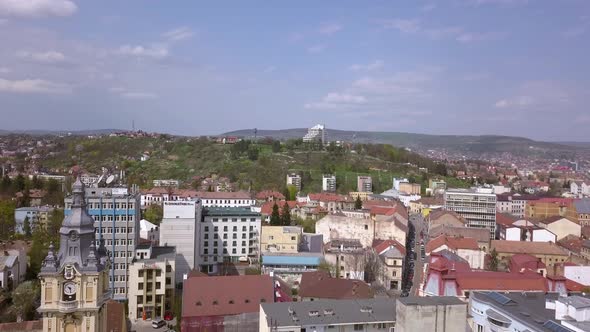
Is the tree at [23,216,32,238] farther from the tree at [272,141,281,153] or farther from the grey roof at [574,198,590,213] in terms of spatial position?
the grey roof at [574,198,590,213]

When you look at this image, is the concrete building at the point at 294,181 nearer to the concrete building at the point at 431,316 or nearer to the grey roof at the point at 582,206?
the grey roof at the point at 582,206

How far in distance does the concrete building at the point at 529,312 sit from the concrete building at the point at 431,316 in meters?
2.54

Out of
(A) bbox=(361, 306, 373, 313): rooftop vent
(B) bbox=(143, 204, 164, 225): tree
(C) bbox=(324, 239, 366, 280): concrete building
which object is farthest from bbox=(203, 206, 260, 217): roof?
(A) bbox=(361, 306, 373, 313): rooftop vent

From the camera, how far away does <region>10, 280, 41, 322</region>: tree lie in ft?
114

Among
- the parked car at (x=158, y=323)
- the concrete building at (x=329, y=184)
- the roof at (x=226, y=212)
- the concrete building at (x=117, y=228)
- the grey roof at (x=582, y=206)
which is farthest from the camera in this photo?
the concrete building at (x=329, y=184)

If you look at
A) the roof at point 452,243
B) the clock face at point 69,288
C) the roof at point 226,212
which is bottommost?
the roof at point 452,243

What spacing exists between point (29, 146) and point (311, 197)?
4307 inches

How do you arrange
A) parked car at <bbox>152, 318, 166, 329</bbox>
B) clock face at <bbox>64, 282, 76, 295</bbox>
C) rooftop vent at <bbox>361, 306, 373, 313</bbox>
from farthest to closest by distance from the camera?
parked car at <bbox>152, 318, 166, 329</bbox> → rooftop vent at <bbox>361, 306, 373, 313</bbox> → clock face at <bbox>64, 282, 76, 295</bbox>

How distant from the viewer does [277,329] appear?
86.3 feet

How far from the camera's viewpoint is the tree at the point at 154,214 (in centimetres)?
6562

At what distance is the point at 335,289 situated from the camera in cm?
3634

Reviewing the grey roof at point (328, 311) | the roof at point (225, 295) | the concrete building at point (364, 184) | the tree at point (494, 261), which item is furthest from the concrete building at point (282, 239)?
the concrete building at point (364, 184)

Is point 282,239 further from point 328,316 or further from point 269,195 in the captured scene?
point 269,195

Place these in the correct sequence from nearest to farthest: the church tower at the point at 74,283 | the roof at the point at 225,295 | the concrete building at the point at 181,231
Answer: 1. the church tower at the point at 74,283
2. the roof at the point at 225,295
3. the concrete building at the point at 181,231
